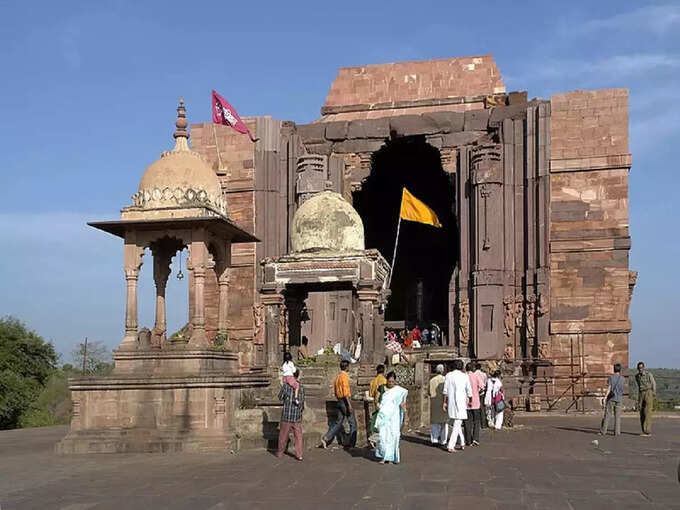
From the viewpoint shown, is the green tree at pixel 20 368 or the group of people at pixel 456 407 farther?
the green tree at pixel 20 368

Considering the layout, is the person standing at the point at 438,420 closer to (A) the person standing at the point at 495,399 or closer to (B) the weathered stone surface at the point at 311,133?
(A) the person standing at the point at 495,399

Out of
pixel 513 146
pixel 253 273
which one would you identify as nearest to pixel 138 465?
pixel 253 273

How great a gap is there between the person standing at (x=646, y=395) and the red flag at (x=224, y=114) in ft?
50.6

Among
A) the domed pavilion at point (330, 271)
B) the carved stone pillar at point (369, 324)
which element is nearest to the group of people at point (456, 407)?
the carved stone pillar at point (369, 324)

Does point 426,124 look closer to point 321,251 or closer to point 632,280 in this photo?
point 632,280

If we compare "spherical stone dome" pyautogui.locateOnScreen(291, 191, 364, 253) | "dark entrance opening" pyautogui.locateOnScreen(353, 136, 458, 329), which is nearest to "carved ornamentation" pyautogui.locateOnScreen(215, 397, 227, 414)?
"spherical stone dome" pyautogui.locateOnScreen(291, 191, 364, 253)

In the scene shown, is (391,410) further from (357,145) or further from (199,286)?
(357,145)

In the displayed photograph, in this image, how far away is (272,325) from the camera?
18.5 meters

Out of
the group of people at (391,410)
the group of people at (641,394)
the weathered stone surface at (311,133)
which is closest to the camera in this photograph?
the group of people at (391,410)

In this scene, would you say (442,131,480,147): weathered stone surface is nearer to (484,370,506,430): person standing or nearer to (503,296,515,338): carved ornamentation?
(503,296,515,338): carved ornamentation

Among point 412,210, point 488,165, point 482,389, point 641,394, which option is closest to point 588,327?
point 488,165

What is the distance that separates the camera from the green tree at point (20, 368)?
130ft

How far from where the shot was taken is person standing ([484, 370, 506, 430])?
18.1 metres

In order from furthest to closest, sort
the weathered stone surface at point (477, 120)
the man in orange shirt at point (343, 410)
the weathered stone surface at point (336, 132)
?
the weathered stone surface at point (336, 132) < the weathered stone surface at point (477, 120) < the man in orange shirt at point (343, 410)
